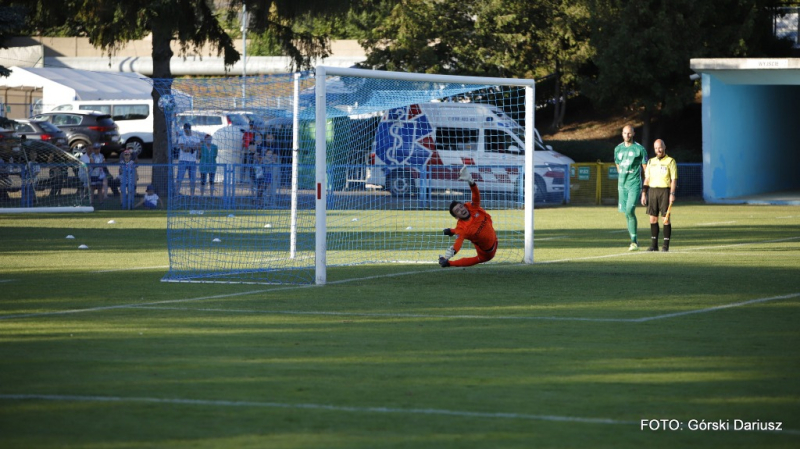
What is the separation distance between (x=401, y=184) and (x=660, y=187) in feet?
29.8

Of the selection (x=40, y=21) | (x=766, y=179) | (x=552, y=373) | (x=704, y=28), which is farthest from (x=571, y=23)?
(x=552, y=373)

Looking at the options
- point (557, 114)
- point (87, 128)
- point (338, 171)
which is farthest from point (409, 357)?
point (557, 114)

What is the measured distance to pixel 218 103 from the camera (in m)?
13.7

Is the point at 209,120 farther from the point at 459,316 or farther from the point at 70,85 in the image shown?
the point at 70,85

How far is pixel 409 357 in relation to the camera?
827cm

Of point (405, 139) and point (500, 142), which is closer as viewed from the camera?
point (500, 142)

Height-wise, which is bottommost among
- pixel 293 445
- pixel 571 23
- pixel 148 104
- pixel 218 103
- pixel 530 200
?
pixel 293 445

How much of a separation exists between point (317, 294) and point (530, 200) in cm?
443

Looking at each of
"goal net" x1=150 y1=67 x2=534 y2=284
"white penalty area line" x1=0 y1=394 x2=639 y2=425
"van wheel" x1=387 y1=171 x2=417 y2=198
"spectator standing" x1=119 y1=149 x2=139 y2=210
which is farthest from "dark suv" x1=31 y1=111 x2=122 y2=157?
"white penalty area line" x1=0 y1=394 x2=639 y2=425

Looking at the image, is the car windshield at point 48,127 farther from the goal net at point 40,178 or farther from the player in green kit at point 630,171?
the player in green kit at point 630,171

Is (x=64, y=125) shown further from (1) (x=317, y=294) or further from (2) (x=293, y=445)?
(2) (x=293, y=445)

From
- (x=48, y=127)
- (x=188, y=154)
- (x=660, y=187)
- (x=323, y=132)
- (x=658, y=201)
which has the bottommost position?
(x=658, y=201)

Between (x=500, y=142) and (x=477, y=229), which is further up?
(x=500, y=142)

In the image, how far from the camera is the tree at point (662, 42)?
40312mm
